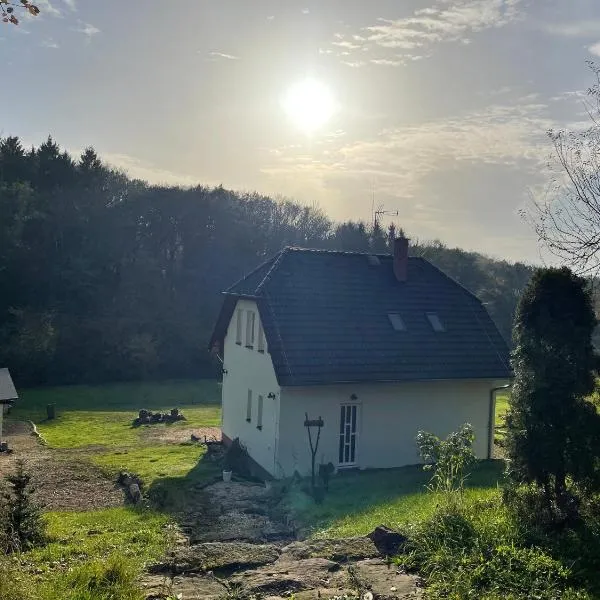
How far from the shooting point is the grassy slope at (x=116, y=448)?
931 centimetres

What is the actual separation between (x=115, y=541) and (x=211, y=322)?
3620 centimetres

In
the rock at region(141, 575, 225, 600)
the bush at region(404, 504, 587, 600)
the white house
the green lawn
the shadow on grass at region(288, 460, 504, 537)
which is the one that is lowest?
the green lawn

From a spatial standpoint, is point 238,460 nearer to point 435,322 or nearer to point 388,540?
point 435,322

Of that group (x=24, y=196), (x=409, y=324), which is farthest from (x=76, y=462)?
(x=24, y=196)

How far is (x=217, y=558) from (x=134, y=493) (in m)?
7.80

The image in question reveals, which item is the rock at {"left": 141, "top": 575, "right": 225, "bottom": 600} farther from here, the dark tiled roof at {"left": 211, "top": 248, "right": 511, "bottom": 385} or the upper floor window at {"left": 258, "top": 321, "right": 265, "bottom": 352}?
the upper floor window at {"left": 258, "top": 321, "right": 265, "bottom": 352}

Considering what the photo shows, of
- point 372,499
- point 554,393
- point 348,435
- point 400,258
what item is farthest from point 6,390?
point 554,393

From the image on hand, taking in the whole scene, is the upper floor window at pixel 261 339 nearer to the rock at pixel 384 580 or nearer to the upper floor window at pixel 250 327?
the upper floor window at pixel 250 327

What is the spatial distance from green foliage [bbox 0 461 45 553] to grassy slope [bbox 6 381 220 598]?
344 mm

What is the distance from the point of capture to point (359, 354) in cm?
1753

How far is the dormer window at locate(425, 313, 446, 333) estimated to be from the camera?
19.5 m

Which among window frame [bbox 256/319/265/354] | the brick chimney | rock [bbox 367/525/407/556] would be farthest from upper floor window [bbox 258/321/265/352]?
rock [bbox 367/525/407/556]

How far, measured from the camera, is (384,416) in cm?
1777

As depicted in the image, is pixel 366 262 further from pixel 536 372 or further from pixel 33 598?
pixel 33 598
